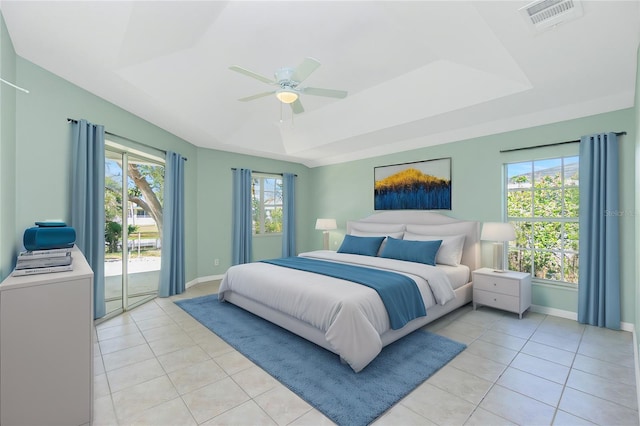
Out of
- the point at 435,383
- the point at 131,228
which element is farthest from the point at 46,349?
the point at 131,228

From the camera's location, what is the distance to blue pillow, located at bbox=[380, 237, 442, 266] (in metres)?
3.89

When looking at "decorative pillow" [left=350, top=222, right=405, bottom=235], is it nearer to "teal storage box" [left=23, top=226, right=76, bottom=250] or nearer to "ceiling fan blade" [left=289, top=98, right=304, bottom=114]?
"ceiling fan blade" [left=289, top=98, right=304, bottom=114]

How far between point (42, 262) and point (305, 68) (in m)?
2.23

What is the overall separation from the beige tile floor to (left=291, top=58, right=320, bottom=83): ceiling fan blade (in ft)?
8.06

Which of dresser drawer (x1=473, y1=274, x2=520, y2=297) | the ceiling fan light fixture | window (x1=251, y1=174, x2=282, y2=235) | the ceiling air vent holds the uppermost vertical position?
the ceiling air vent

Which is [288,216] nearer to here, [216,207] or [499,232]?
[216,207]

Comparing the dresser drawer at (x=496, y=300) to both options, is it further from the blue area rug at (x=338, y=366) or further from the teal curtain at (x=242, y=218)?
the teal curtain at (x=242, y=218)

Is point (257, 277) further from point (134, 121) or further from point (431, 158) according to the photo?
point (431, 158)

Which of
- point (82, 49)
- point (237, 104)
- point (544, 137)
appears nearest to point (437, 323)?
point (544, 137)

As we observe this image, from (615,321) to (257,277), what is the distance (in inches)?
153

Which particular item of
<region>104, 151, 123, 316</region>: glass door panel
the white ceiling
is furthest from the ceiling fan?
<region>104, 151, 123, 316</region>: glass door panel

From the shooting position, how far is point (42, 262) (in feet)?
5.85

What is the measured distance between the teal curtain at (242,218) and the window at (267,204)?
364 mm

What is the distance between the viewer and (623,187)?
3.13 m
